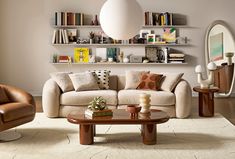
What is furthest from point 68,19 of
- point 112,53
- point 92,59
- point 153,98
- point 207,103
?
point 207,103

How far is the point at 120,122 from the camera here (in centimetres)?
423

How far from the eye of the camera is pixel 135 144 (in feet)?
14.3

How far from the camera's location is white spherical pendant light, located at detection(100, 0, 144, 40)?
12.1 feet

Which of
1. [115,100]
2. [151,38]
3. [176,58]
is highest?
[151,38]

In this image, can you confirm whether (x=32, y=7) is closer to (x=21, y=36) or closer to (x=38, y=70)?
(x=21, y=36)

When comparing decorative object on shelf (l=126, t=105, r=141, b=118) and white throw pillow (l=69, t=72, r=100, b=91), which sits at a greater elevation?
white throw pillow (l=69, t=72, r=100, b=91)

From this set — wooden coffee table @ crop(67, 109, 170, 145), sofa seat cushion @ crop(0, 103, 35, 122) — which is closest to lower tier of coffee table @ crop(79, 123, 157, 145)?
wooden coffee table @ crop(67, 109, 170, 145)

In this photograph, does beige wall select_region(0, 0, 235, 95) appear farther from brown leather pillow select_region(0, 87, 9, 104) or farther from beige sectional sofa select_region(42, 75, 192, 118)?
brown leather pillow select_region(0, 87, 9, 104)

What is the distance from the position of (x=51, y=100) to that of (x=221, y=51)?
13.8ft

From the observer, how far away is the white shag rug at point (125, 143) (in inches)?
156

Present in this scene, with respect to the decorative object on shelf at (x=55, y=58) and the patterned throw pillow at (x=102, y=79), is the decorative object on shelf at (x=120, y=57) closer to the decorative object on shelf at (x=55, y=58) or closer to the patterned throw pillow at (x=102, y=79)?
the decorative object on shelf at (x=55, y=58)

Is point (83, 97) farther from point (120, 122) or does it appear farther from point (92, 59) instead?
point (92, 59)

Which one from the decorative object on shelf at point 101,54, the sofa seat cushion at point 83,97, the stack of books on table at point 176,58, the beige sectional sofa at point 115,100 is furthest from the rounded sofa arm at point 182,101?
the decorative object on shelf at point 101,54

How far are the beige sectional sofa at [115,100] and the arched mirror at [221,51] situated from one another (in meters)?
2.48
